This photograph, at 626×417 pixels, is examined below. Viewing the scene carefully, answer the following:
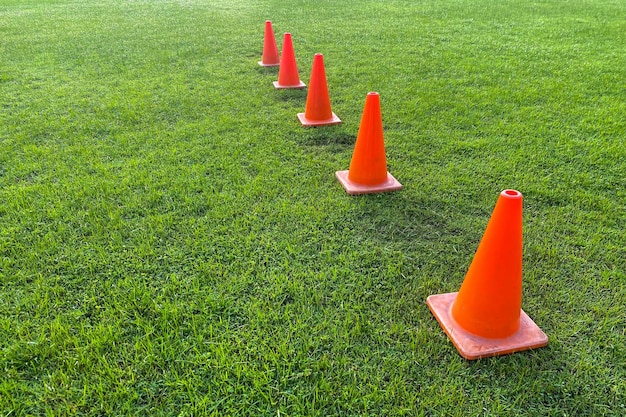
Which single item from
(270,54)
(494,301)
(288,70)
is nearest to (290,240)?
(494,301)

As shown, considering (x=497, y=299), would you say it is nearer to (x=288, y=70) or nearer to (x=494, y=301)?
(x=494, y=301)

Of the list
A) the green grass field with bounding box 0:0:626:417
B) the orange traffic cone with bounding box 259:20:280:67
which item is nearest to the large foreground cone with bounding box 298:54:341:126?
the green grass field with bounding box 0:0:626:417

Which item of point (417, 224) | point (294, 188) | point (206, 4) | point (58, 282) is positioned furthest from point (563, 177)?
point (206, 4)

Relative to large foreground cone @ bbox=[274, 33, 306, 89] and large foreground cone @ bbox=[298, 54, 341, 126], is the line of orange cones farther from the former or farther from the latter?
large foreground cone @ bbox=[274, 33, 306, 89]

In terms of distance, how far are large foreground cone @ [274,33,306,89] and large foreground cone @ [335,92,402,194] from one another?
2230 millimetres

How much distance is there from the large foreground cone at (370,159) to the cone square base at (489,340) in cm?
118

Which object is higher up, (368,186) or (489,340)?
(368,186)

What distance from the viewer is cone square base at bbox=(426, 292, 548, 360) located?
6.15 feet

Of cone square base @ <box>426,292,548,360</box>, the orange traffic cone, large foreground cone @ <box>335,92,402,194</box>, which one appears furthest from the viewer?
the orange traffic cone

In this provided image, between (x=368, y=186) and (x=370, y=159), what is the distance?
18 cm

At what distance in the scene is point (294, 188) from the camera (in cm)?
306

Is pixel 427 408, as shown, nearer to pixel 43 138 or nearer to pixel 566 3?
pixel 43 138

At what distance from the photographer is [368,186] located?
9.92ft

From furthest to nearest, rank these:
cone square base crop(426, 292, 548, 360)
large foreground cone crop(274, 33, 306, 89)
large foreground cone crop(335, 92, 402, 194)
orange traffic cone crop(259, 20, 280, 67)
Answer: orange traffic cone crop(259, 20, 280, 67) → large foreground cone crop(274, 33, 306, 89) → large foreground cone crop(335, 92, 402, 194) → cone square base crop(426, 292, 548, 360)
